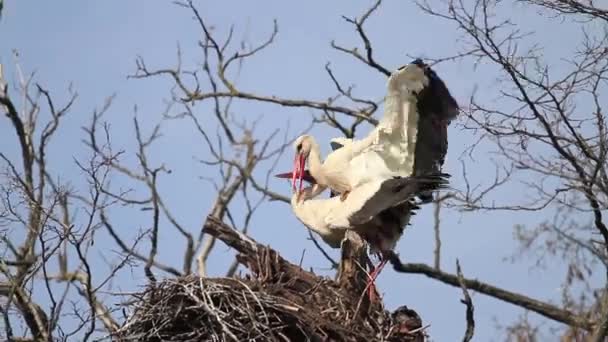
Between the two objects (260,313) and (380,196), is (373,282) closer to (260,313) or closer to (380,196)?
(380,196)

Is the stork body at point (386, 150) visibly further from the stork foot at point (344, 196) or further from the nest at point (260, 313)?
the nest at point (260, 313)

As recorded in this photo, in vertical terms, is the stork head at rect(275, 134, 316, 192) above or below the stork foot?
above

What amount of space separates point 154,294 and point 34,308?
3645mm

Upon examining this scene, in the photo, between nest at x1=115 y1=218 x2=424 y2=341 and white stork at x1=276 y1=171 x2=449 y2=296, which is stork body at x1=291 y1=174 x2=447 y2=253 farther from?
nest at x1=115 y1=218 x2=424 y2=341

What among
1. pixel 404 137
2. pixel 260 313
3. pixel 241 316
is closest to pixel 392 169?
pixel 404 137

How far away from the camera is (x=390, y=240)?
10148mm

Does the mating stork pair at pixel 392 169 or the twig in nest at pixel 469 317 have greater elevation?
the mating stork pair at pixel 392 169

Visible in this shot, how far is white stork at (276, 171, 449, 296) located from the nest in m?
0.74

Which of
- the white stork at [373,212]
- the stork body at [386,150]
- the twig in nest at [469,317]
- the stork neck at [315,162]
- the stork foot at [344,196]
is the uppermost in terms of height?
Answer: the stork neck at [315,162]

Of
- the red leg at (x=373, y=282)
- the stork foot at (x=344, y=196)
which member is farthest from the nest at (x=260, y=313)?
the stork foot at (x=344, y=196)

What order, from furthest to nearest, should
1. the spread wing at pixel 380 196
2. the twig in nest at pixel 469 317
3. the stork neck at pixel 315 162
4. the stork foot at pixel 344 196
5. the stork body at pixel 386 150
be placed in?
1. the stork neck at pixel 315 162
2. the stork foot at pixel 344 196
3. the spread wing at pixel 380 196
4. the stork body at pixel 386 150
5. the twig in nest at pixel 469 317

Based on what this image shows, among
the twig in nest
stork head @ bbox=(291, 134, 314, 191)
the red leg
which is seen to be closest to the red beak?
stork head @ bbox=(291, 134, 314, 191)

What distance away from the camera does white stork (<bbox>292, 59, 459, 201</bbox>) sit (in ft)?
31.4

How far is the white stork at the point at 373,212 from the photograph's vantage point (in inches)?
385
